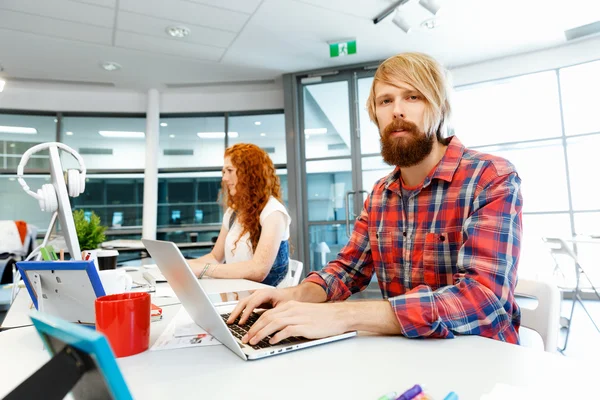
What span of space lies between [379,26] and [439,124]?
2921 millimetres

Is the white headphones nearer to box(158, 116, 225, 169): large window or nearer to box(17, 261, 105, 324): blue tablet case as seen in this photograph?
box(17, 261, 105, 324): blue tablet case

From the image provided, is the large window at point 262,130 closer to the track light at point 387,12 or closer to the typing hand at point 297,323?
the track light at point 387,12

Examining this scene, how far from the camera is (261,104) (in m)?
5.45

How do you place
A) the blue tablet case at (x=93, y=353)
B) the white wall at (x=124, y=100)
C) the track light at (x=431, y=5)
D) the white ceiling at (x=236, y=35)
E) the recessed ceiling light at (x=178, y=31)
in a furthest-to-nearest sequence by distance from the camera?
the white wall at (x=124, y=100) → the recessed ceiling light at (x=178, y=31) → the white ceiling at (x=236, y=35) → the track light at (x=431, y=5) → the blue tablet case at (x=93, y=353)

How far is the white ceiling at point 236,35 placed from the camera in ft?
11.0

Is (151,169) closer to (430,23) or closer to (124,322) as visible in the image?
(430,23)

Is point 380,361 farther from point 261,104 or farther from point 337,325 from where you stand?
point 261,104

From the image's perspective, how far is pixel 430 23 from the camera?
3648 millimetres

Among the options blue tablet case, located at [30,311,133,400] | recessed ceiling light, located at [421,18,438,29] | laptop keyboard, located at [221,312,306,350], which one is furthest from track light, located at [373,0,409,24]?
blue tablet case, located at [30,311,133,400]

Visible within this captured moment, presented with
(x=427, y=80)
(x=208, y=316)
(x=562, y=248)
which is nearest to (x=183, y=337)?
(x=208, y=316)

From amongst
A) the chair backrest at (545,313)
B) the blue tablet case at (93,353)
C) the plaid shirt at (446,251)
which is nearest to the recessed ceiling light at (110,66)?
the plaid shirt at (446,251)

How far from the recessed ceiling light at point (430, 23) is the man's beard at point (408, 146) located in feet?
9.78

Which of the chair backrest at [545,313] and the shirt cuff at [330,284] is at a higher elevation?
the shirt cuff at [330,284]

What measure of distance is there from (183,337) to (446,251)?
0.69 metres
